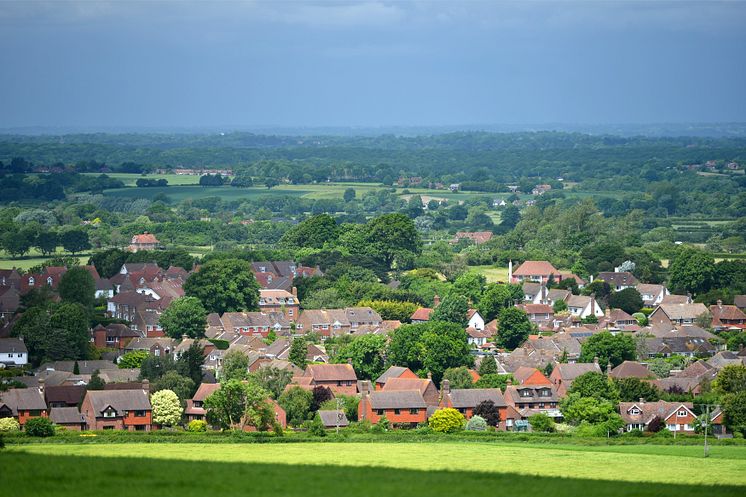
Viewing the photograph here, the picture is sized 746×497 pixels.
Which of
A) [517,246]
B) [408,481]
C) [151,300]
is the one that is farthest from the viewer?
[517,246]

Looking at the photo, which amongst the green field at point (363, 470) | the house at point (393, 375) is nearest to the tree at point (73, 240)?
the house at point (393, 375)

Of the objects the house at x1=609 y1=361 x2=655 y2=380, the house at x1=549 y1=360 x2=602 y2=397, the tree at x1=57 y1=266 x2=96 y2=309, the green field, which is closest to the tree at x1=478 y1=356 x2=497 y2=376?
the house at x1=549 y1=360 x2=602 y2=397

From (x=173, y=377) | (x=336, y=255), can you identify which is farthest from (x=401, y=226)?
(x=173, y=377)

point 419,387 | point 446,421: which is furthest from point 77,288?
point 446,421

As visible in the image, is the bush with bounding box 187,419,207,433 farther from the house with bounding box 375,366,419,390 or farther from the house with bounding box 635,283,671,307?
the house with bounding box 635,283,671,307

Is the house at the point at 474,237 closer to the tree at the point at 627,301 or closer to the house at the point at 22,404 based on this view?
the tree at the point at 627,301

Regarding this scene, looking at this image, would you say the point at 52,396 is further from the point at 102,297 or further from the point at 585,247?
the point at 585,247
